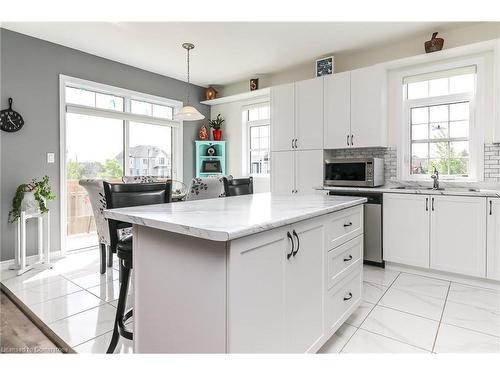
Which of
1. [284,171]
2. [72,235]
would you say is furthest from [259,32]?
[72,235]

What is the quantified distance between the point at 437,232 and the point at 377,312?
132 cm

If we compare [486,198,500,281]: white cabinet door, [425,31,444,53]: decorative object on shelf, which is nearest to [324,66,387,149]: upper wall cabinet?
[425,31,444,53]: decorative object on shelf

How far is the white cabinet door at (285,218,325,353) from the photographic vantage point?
1402mm

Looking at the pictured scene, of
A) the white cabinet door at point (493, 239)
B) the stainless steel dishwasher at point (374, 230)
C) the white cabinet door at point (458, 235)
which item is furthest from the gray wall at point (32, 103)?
the white cabinet door at point (493, 239)

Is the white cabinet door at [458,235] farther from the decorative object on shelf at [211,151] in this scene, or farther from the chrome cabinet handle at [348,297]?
the decorative object on shelf at [211,151]

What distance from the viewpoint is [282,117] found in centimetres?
440

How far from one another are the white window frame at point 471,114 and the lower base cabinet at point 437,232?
632 millimetres

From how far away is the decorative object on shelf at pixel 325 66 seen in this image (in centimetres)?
399

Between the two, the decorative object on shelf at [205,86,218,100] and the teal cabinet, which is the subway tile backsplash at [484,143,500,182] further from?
the decorative object on shelf at [205,86,218,100]

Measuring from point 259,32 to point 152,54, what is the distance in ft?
5.18

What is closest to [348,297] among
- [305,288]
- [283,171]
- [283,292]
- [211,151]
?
[305,288]

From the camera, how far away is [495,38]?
10.1 feet
